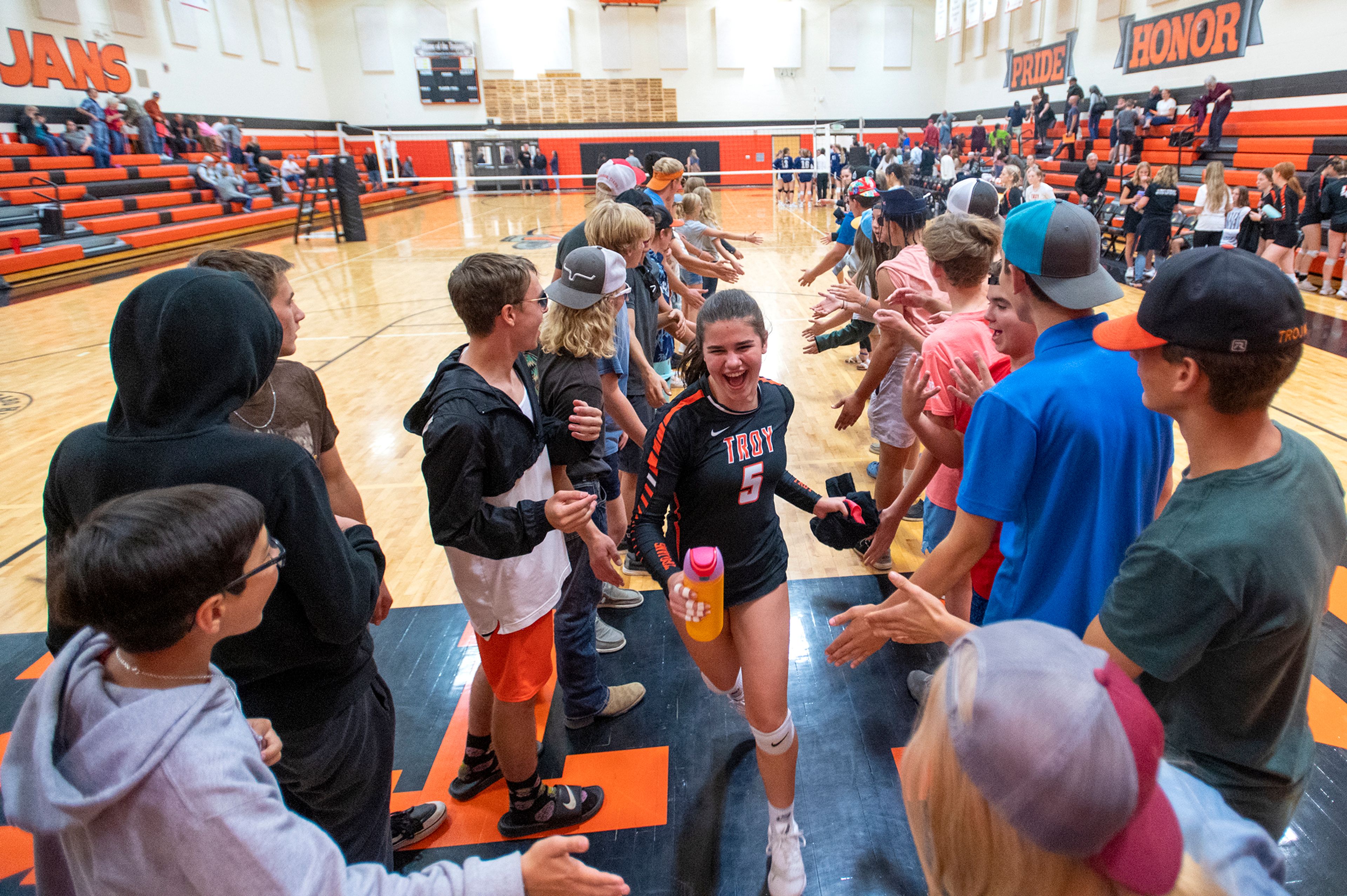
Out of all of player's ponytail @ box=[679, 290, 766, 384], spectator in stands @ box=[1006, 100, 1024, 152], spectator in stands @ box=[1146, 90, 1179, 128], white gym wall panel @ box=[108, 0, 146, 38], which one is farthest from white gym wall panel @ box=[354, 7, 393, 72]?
player's ponytail @ box=[679, 290, 766, 384]

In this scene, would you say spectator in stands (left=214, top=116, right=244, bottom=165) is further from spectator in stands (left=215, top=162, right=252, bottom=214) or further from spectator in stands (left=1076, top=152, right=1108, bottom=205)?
spectator in stands (left=1076, top=152, right=1108, bottom=205)

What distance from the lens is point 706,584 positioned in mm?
1996

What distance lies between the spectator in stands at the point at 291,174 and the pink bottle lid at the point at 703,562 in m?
24.4

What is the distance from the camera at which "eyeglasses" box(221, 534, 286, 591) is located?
1206 mm

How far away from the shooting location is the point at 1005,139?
2108 centimetres

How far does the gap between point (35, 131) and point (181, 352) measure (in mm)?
22015

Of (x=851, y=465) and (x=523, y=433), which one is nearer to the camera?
(x=523, y=433)

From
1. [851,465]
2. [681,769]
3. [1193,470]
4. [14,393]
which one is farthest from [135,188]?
[1193,470]

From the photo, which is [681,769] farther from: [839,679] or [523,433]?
[523,433]

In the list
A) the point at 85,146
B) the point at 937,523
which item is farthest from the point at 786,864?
the point at 85,146

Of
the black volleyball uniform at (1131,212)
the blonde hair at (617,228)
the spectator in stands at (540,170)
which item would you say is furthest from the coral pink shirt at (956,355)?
the spectator in stands at (540,170)

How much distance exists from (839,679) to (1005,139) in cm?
2205

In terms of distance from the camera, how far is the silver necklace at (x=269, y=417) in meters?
2.48

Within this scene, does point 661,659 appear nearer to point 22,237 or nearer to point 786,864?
point 786,864
